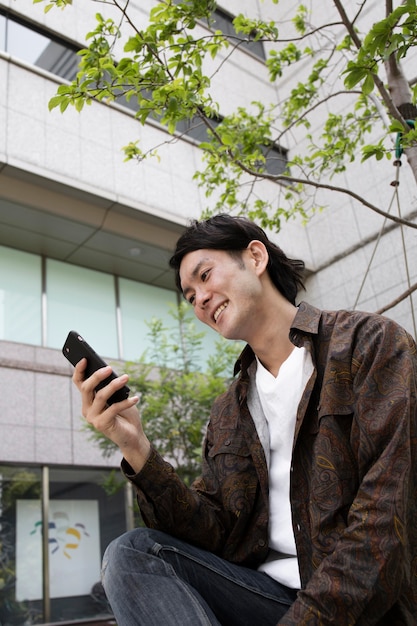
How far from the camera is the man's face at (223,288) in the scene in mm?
1978

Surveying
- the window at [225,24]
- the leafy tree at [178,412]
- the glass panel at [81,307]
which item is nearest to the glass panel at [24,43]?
the glass panel at [81,307]

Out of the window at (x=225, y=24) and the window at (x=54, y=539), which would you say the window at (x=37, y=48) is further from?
the window at (x=54, y=539)

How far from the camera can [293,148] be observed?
12602 millimetres

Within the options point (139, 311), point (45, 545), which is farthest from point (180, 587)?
point (139, 311)

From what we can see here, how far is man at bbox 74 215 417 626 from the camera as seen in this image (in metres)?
1.35

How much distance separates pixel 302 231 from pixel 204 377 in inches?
217

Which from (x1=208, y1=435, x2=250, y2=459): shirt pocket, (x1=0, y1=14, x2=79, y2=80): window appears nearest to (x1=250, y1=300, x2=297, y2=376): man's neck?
(x1=208, y1=435, x2=250, y2=459): shirt pocket

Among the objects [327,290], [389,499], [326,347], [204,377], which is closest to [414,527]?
[389,499]

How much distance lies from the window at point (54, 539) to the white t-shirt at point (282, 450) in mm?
5989

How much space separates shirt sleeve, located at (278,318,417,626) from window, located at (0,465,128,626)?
6.41 meters

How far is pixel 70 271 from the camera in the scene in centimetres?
956

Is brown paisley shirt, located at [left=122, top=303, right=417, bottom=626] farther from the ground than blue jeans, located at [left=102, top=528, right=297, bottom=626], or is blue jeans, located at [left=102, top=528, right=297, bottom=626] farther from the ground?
brown paisley shirt, located at [left=122, top=303, right=417, bottom=626]

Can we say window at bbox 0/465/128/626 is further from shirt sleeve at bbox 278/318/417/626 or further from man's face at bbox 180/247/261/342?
shirt sleeve at bbox 278/318/417/626

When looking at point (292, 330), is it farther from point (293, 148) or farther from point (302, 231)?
point (293, 148)
